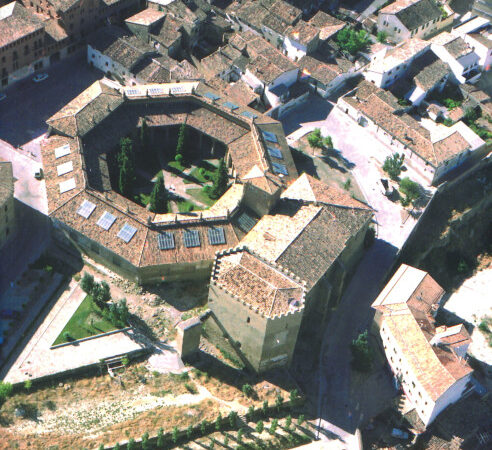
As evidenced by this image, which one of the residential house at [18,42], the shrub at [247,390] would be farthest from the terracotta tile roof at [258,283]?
the residential house at [18,42]

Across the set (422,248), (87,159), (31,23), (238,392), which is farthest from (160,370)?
(31,23)

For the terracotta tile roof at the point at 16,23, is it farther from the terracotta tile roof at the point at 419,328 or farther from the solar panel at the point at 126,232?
the terracotta tile roof at the point at 419,328

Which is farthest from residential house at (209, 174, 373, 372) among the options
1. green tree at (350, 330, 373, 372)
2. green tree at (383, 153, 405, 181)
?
green tree at (383, 153, 405, 181)

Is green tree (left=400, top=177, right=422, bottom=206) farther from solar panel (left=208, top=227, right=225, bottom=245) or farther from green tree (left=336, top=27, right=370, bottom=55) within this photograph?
solar panel (left=208, top=227, right=225, bottom=245)

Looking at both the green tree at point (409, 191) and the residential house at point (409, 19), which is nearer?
the green tree at point (409, 191)

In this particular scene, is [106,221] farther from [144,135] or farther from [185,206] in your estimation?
[144,135]

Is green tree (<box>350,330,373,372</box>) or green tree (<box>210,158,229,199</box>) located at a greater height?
green tree (<box>210,158,229,199</box>)

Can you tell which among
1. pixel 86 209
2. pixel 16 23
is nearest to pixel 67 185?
Answer: pixel 86 209
